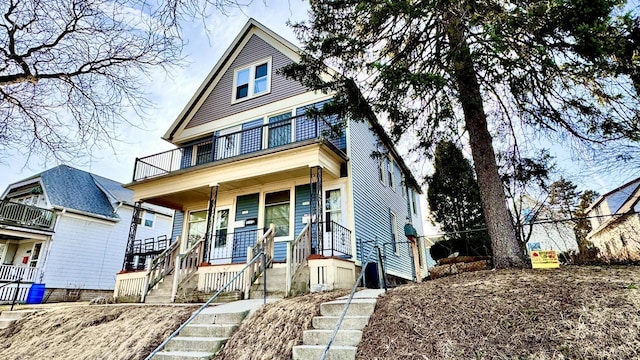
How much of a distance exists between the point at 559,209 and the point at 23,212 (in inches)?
895

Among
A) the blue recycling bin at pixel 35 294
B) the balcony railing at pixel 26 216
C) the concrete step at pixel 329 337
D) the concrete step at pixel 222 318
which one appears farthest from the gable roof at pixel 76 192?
the concrete step at pixel 329 337

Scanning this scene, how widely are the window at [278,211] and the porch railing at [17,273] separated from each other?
520 inches

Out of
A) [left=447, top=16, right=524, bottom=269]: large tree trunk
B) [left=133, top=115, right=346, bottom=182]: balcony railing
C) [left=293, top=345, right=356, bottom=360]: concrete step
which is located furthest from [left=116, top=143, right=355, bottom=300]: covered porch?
[left=293, top=345, right=356, bottom=360]: concrete step

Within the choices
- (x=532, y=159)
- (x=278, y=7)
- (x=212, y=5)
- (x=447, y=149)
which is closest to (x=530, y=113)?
→ (x=532, y=159)

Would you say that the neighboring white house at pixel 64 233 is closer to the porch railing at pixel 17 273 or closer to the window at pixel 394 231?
the porch railing at pixel 17 273

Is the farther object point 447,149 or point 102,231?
point 102,231

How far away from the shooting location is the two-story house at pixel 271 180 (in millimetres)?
9172

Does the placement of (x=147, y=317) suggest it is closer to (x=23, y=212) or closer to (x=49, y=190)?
(x=23, y=212)

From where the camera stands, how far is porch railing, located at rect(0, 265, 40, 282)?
15391 mm

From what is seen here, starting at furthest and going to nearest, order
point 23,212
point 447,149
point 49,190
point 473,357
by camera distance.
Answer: point 49,190 → point 23,212 → point 447,149 → point 473,357

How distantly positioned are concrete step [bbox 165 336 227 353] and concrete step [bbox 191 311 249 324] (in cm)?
39

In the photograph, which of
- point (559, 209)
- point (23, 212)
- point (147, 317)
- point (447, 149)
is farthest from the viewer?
point (23, 212)

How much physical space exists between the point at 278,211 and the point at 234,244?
192cm

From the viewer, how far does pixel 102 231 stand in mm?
18562
